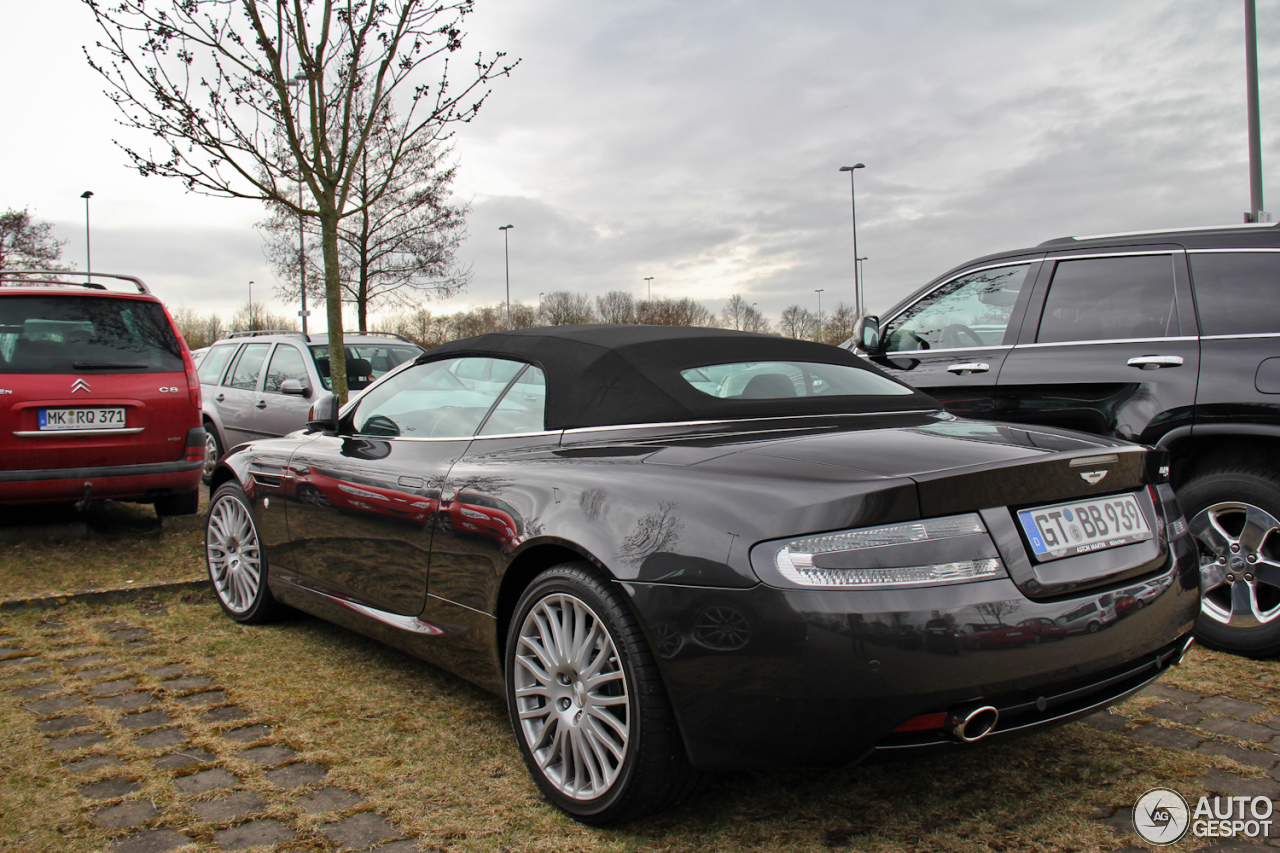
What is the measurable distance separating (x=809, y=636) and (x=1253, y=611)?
2.92 meters

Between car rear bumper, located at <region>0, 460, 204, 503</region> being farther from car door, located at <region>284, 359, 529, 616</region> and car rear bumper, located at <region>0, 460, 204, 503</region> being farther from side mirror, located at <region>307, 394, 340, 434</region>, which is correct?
side mirror, located at <region>307, 394, 340, 434</region>

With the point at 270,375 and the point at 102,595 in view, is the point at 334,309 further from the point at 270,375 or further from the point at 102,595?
the point at 102,595

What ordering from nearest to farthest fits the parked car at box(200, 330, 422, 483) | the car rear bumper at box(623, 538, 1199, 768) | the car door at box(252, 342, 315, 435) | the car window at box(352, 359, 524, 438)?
the car rear bumper at box(623, 538, 1199, 768), the car window at box(352, 359, 524, 438), the car door at box(252, 342, 315, 435), the parked car at box(200, 330, 422, 483)

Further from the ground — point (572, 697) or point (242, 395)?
point (242, 395)

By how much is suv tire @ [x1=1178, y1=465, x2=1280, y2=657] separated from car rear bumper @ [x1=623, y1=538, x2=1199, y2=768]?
2094 millimetres

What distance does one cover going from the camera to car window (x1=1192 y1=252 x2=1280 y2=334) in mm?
4117

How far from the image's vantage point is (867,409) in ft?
10.7

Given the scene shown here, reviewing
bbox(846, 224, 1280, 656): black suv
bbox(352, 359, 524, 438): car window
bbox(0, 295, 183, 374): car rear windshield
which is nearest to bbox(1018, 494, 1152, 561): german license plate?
bbox(846, 224, 1280, 656): black suv

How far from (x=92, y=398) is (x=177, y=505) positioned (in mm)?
1219

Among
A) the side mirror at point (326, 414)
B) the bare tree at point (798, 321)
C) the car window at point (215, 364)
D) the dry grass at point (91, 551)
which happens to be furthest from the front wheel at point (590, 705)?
the bare tree at point (798, 321)

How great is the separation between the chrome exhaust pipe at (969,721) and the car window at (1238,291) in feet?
9.37

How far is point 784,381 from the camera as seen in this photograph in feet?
11.0

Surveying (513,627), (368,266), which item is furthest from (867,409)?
(368,266)

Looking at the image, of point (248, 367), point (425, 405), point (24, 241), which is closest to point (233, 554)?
point (425, 405)
